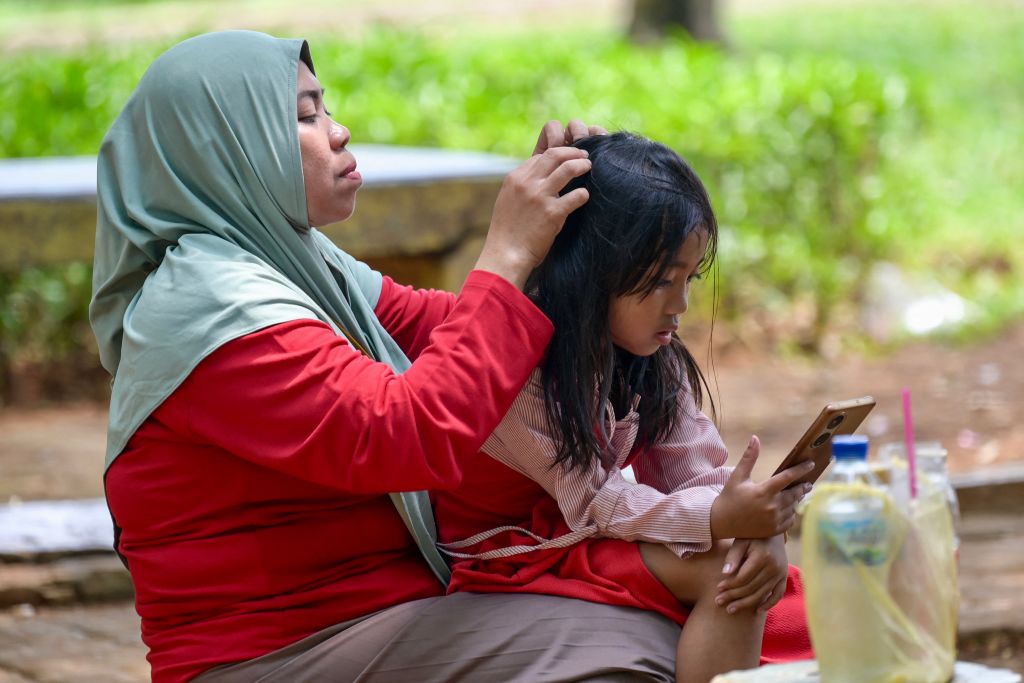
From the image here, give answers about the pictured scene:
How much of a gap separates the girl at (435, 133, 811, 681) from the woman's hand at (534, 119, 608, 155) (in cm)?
8

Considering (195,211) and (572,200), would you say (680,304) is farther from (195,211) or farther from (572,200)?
(195,211)

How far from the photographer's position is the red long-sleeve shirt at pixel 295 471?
2154 millimetres

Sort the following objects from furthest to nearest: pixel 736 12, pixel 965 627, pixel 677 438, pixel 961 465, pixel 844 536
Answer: pixel 736 12 → pixel 961 465 → pixel 965 627 → pixel 677 438 → pixel 844 536

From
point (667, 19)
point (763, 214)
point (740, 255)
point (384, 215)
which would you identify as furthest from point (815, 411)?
point (667, 19)

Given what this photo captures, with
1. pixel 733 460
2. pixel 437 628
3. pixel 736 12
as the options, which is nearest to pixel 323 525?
pixel 437 628

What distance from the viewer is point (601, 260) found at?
2354 millimetres

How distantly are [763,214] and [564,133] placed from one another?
4785 mm

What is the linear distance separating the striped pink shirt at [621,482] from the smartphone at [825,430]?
0.51 feet

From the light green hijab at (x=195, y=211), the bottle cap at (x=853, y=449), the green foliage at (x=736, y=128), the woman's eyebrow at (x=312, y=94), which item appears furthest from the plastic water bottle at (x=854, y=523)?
the green foliage at (x=736, y=128)

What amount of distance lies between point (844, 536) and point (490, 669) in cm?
71

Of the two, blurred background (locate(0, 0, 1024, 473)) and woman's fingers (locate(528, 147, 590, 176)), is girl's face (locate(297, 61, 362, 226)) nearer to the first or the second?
woman's fingers (locate(528, 147, 590, 176))

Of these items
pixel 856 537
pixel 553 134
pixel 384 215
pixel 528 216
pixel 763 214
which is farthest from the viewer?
pixel 763 214

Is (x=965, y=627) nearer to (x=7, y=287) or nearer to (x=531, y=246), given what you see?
(x=531, y=246)

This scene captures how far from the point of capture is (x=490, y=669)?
231 cm
